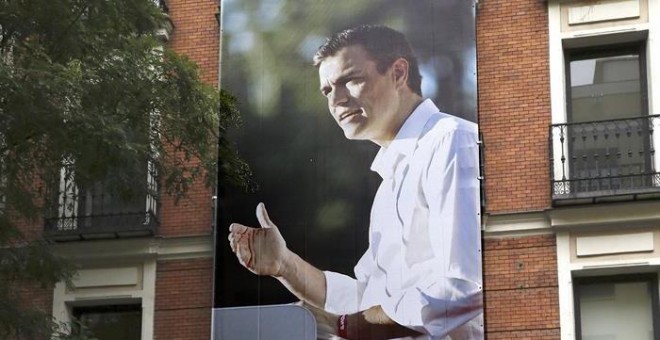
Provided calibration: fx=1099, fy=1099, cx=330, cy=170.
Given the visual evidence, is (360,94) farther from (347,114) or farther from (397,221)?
(397,221)

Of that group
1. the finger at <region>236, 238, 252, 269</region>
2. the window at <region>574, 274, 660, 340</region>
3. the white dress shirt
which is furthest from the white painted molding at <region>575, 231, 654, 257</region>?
the finger at <region>236, 238, 252, 269</region>

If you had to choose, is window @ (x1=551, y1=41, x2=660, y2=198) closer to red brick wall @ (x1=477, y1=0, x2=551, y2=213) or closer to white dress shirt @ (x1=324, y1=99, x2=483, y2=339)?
red brick wall @ (x1=477, y1=0, x2=551, y2=213)

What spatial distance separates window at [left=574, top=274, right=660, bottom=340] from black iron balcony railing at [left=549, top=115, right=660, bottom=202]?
49.4 inches

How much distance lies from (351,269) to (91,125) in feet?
15.6

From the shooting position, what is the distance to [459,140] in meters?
15.3

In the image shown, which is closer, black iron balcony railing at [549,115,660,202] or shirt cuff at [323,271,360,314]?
black iron balcony railing at [549,115,660,202]

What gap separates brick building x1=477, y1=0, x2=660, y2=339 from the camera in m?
14.6

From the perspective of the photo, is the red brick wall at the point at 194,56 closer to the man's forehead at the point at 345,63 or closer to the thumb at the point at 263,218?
the thumb at the point at 263,218

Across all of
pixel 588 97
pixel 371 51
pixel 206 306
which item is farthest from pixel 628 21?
pixel 206 306

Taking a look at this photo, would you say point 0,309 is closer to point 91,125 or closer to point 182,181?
point 91,125

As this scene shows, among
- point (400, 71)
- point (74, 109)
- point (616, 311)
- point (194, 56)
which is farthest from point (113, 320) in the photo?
point (616, 311)

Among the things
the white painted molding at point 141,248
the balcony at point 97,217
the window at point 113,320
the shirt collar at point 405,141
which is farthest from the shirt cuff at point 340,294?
the window at point 113,320

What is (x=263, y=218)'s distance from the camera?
51.4 feet

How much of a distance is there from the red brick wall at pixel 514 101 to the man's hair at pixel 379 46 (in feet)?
3.19
